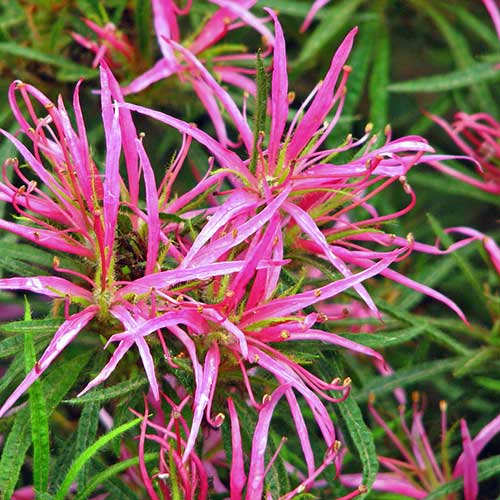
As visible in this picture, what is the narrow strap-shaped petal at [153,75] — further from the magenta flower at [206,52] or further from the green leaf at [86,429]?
the green leaf at [86,429]

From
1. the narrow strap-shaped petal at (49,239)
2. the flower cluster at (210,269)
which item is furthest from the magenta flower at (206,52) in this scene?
the narrow strap-shaped petal at (49,239)

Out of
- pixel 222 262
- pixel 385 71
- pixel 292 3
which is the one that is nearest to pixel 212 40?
pixel 292 3

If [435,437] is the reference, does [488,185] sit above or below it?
above

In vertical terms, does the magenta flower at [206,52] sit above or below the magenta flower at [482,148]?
above

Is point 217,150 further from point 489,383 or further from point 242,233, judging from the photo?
point 489,383

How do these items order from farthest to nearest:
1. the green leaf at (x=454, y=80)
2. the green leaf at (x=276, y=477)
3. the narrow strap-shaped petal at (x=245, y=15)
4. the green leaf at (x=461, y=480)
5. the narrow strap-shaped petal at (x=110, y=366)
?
the green leaf at (x=454, y=80) < the narrow strap-shaped petal at (x=245, y=15) < the green leaf at (x=461, y=480) < the green leaf at (x=276, y=477) < the narrow strap-shaped petal at (x=110, y=366)

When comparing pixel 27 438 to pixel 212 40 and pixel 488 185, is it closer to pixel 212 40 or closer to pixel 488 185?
pixel 212 40

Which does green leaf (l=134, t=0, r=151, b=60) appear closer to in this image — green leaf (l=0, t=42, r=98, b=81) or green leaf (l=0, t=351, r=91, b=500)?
green leaf (l=0, t=42, r=98, b=81)
